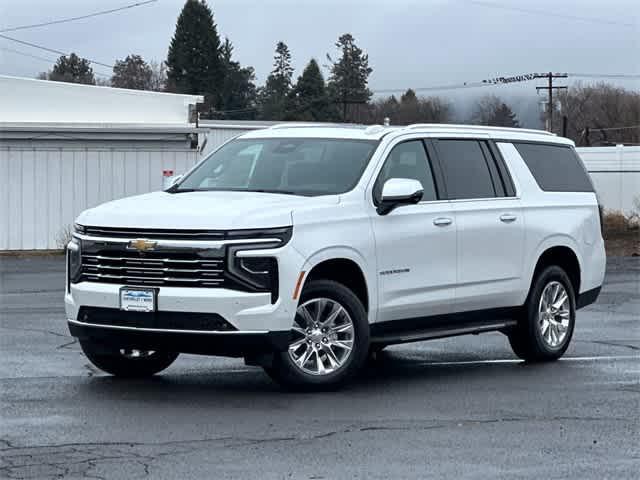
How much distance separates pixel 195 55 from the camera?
122 metres

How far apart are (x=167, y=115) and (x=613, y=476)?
1384 inches

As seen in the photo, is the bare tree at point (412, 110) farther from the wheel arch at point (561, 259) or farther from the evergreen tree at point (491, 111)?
the wheel arch at point (561, 259)

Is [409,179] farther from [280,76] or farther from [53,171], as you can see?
[280,76]

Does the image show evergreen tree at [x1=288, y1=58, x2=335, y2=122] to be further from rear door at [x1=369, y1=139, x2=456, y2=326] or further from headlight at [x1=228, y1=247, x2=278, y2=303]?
headlight at [x1=228, y1=247, x2=278, y2=303]

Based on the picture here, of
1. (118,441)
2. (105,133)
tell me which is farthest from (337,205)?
(105,133)

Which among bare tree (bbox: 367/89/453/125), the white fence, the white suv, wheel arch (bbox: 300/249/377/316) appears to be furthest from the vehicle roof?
bare tree (bbox: 367/89/453/125)

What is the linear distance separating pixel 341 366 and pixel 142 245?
1715mm

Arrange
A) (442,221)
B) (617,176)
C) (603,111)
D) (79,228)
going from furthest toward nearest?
(603,111) → (617,176) → (442,221) → (79,228)

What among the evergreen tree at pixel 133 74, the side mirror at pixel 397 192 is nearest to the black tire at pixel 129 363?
the side mirror at pixel 397 192

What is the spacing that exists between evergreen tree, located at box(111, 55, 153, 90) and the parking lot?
127681 mm

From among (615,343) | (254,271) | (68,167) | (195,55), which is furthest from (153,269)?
(195,55)

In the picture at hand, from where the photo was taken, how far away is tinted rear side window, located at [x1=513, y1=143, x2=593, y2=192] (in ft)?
40.5

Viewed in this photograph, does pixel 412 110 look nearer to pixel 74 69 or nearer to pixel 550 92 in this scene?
pixel 550 92

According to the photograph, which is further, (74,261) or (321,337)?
(74,261)
